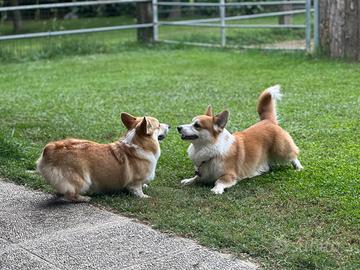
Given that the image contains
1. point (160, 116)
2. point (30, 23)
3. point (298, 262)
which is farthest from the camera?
point (30, 23)

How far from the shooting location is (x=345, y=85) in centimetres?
973

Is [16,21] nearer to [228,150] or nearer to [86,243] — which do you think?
[228,150]

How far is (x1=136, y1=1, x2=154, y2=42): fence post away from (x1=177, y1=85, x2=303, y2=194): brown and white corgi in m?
10.0

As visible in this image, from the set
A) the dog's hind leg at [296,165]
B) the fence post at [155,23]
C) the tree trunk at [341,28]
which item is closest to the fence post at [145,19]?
the fence post at [155,23]

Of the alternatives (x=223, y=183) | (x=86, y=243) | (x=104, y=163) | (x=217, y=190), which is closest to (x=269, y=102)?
(x=223, y=183)

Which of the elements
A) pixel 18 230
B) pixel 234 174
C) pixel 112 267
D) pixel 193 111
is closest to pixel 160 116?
pixel 193 111

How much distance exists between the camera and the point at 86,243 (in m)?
4.50

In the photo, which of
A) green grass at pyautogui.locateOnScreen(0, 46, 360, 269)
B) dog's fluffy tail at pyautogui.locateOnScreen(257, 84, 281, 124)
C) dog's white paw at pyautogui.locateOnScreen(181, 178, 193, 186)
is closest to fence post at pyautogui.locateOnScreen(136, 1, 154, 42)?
green grass at pyautogui.locateOnScreen(0, 46, 360, 269)

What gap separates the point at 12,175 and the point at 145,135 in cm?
142

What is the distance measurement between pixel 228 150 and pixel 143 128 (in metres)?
0.76

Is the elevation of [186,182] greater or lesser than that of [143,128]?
lesser

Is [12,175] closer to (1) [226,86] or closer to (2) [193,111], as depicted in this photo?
(2) [193,111]

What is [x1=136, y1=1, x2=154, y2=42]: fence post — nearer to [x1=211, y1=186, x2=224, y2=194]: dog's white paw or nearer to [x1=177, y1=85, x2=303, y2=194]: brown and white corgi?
[x1=177, y1=85, x2=303, y2=194]: brown and white corgi

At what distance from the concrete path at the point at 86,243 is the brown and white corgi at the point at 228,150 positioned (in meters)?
1.00
